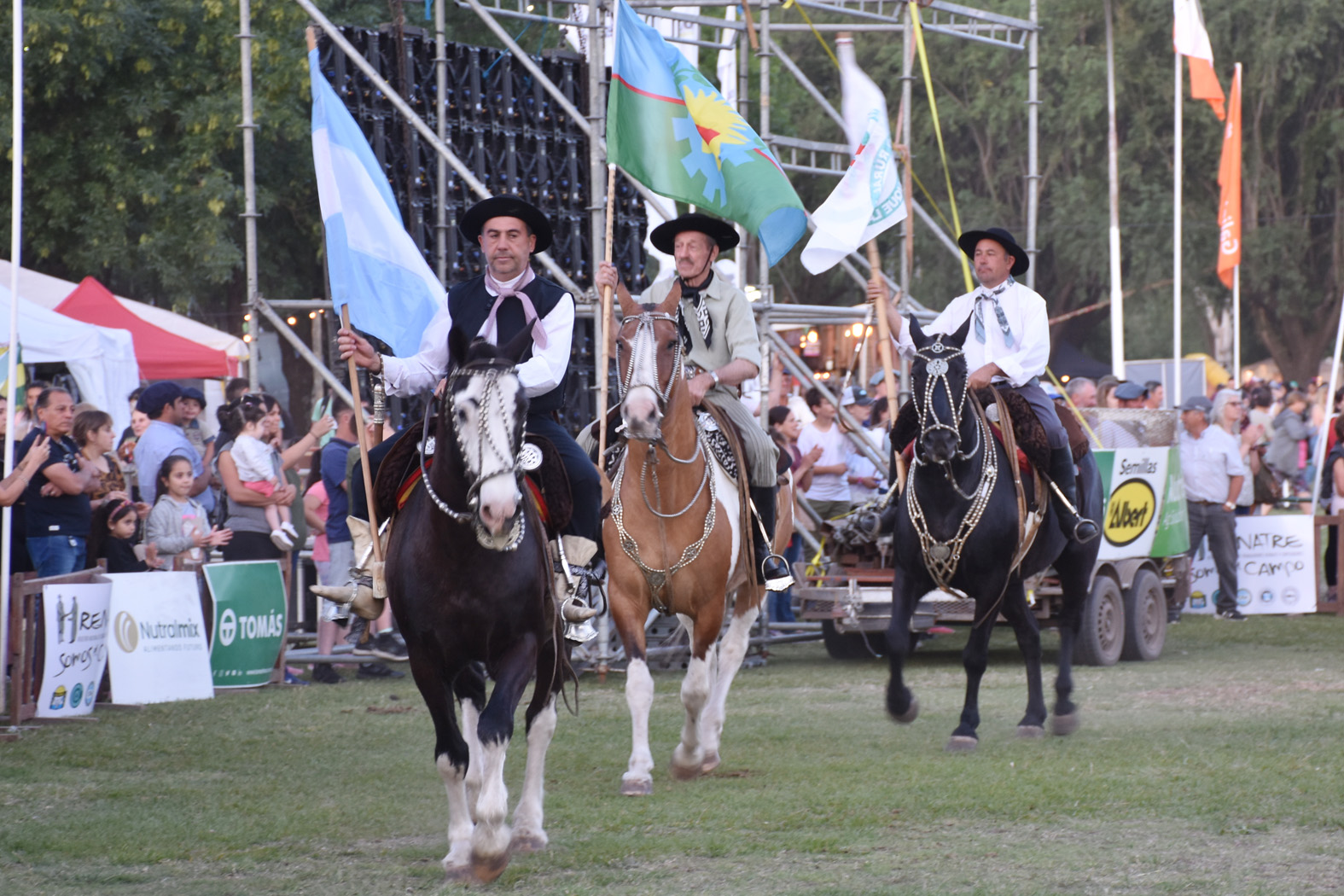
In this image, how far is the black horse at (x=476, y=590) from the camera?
20.1 feet

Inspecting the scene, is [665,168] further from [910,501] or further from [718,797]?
[718,797]

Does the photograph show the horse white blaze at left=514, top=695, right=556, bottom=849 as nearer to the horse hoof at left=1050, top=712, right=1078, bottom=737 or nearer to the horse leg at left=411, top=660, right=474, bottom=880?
the horse leg at left=411, top=660, right=474, bottom=880

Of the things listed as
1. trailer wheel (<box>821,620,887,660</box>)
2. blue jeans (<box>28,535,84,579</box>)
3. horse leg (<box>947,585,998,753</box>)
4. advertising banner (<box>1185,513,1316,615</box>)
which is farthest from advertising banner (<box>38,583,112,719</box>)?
advertising banner (<box>1185,513,1316,615</box>)

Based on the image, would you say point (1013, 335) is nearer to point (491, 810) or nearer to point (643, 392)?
point (643, 392)

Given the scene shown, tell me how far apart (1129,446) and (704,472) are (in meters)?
8.48

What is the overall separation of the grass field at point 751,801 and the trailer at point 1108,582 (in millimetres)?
1546

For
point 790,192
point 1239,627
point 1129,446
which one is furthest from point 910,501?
point 1239,627

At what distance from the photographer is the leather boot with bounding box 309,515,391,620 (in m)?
7.01

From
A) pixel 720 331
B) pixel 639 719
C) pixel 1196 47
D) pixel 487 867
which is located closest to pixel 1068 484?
pixel 720 331

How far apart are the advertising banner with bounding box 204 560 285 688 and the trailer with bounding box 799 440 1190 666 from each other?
14.4 ft

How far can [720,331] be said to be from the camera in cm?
981

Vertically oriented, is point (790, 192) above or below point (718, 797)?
above

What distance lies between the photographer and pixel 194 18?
25.9m

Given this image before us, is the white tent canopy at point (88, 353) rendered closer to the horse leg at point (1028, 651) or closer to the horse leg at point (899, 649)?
the horse leg at point (899, 649)
